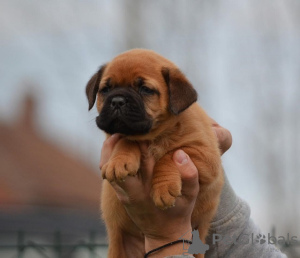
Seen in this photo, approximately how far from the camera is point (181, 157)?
413 cm

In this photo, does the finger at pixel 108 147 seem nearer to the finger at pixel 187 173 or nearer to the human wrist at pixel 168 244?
the finger at pixel 187 173

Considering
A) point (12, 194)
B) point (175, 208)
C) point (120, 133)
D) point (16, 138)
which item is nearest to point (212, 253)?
point (175, 208)

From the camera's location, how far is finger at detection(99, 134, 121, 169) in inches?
168

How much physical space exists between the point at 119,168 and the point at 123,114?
Answer: 1.40ft

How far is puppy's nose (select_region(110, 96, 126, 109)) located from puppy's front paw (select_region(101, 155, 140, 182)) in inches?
14.6

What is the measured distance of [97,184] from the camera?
23.9 metres

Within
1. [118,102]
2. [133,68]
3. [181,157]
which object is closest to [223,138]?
[181,157]

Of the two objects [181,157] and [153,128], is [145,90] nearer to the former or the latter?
[153,128]

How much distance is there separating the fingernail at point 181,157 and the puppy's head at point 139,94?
0.29 metres

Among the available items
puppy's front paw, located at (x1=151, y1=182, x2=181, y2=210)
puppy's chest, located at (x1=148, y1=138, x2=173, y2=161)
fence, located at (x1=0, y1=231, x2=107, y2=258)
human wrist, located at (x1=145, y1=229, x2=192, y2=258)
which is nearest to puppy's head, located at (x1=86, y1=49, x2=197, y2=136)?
puppy's chest, located at (x1=148, y1=138, x2=173, y2=161)

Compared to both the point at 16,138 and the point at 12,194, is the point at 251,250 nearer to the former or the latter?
the point at 12,194

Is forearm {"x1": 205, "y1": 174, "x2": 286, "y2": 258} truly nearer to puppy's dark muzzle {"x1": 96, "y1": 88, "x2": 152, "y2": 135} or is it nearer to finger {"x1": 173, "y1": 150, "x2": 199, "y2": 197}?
finger {"x1": 173, "y1": 150, "x2": 199, "y2": 197}

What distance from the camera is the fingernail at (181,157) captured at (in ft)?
13.4

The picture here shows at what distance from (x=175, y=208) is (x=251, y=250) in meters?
1.09
